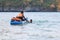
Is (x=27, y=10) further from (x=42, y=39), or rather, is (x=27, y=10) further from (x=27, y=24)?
(x=42, y=39)

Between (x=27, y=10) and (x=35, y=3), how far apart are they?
7.23 meters

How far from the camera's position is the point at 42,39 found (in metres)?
27.0

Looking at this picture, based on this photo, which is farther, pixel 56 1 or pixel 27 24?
pixel 56 1

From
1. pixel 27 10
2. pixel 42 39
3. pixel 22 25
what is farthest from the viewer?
pixel 27 10

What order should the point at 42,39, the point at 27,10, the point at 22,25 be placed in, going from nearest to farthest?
the point at 42,39 → the point at 22,25 → the point at 27,10

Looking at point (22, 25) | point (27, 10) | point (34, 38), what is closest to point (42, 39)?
point (34, 38)

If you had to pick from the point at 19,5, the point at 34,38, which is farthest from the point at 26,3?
the point at 34,38

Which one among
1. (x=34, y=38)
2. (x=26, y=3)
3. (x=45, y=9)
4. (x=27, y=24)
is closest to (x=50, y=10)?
(x=45, y=9)

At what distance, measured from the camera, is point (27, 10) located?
418ft

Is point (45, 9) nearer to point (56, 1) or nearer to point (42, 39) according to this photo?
point (56, 1)

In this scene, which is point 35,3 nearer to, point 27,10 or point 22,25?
point 27,10

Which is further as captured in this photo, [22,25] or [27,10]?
[27,10]

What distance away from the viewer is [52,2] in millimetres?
134000

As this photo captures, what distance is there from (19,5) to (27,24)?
297 feet
